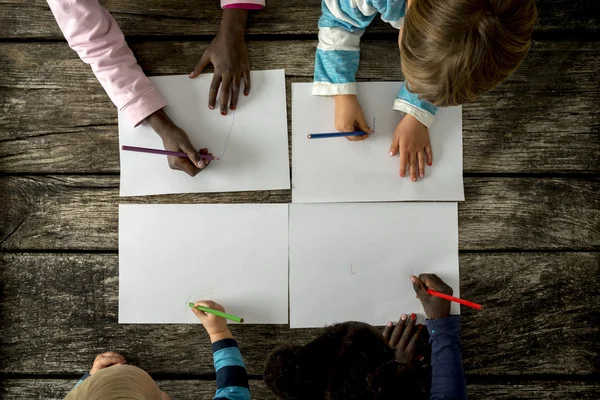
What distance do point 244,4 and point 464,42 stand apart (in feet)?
1.20

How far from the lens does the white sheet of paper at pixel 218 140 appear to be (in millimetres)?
735

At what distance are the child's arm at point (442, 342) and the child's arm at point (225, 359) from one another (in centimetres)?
29

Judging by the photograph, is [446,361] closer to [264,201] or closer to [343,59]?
[264,201]

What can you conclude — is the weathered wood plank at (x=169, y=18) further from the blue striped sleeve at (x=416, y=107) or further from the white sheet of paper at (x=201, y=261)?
the white sheet of paper at (x=201, y=261)

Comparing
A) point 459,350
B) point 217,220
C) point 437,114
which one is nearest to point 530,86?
point 437,114

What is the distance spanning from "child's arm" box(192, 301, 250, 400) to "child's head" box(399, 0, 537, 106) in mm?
460

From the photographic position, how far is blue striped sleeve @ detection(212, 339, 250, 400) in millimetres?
682

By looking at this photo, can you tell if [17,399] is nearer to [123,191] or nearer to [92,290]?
[92,290]

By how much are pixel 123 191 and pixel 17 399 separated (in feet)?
1.24

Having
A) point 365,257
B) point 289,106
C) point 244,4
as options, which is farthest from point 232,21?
point 365,257

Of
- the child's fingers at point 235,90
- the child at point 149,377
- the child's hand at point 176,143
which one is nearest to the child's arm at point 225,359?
the child at point 149,377

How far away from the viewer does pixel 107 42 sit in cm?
70

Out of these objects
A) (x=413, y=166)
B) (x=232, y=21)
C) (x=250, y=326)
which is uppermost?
(x=232, y=21)

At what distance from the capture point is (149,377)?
2.25ft
